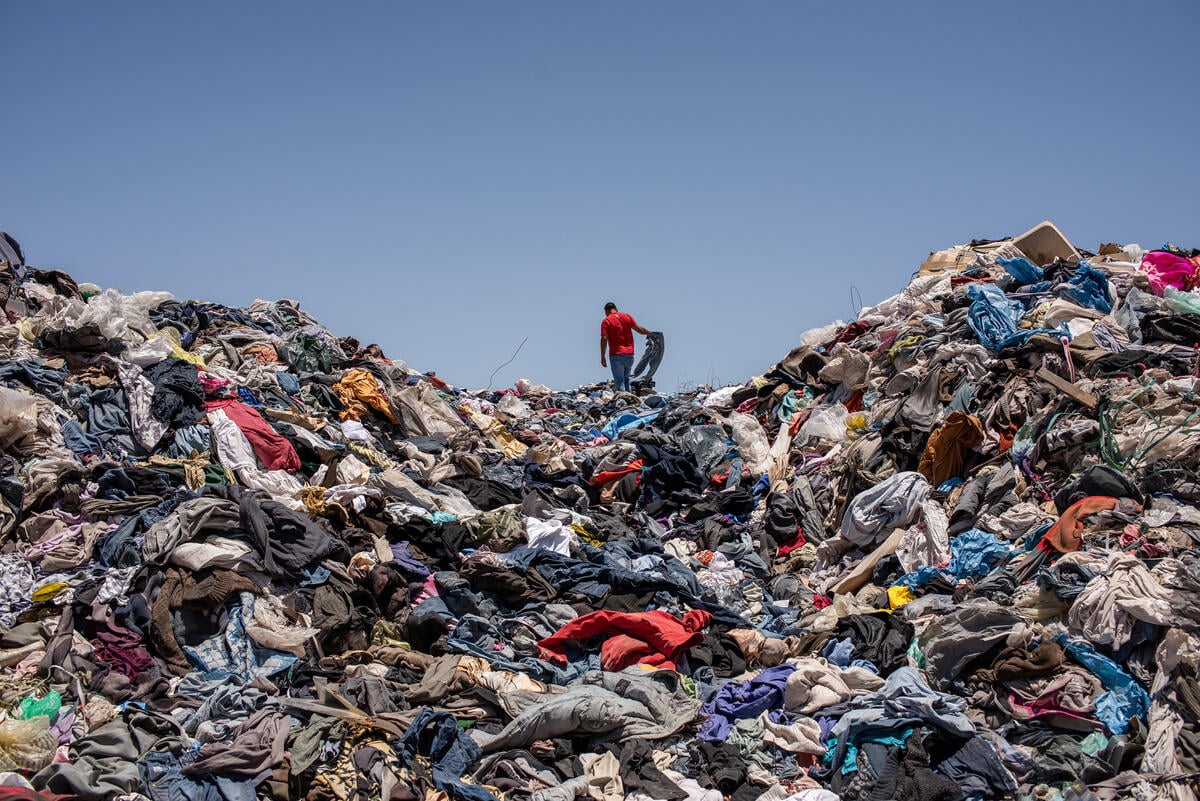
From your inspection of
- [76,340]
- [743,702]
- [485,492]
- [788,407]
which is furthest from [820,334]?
[76,340]

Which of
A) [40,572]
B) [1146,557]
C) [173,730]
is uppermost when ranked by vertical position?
[40,572]

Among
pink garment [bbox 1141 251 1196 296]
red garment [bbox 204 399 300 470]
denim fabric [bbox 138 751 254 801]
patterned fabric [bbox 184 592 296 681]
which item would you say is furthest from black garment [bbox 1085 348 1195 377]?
denim fabric [bbox 138 751 254 801]

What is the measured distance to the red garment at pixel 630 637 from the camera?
5.80m

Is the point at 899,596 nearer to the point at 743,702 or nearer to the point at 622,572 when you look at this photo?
the point at 743,702

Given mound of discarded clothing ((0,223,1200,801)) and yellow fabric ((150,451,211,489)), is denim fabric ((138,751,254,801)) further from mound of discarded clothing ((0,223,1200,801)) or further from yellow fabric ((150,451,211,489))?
yellow fabric ((150,451,211,489))

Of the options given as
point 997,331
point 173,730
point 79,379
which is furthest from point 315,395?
point 997,331

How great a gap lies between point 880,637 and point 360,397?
5653 millimetres

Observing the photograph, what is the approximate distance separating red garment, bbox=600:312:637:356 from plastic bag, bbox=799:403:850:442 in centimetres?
422

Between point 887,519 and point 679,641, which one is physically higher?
point 887,519

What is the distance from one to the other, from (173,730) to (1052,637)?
4730 millimetres

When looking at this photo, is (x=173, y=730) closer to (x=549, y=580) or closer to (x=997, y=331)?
(x=549, y=580)

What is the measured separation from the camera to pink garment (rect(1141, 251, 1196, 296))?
26.8 ft

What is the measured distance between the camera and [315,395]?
920cm

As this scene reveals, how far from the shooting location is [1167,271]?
848 cm
